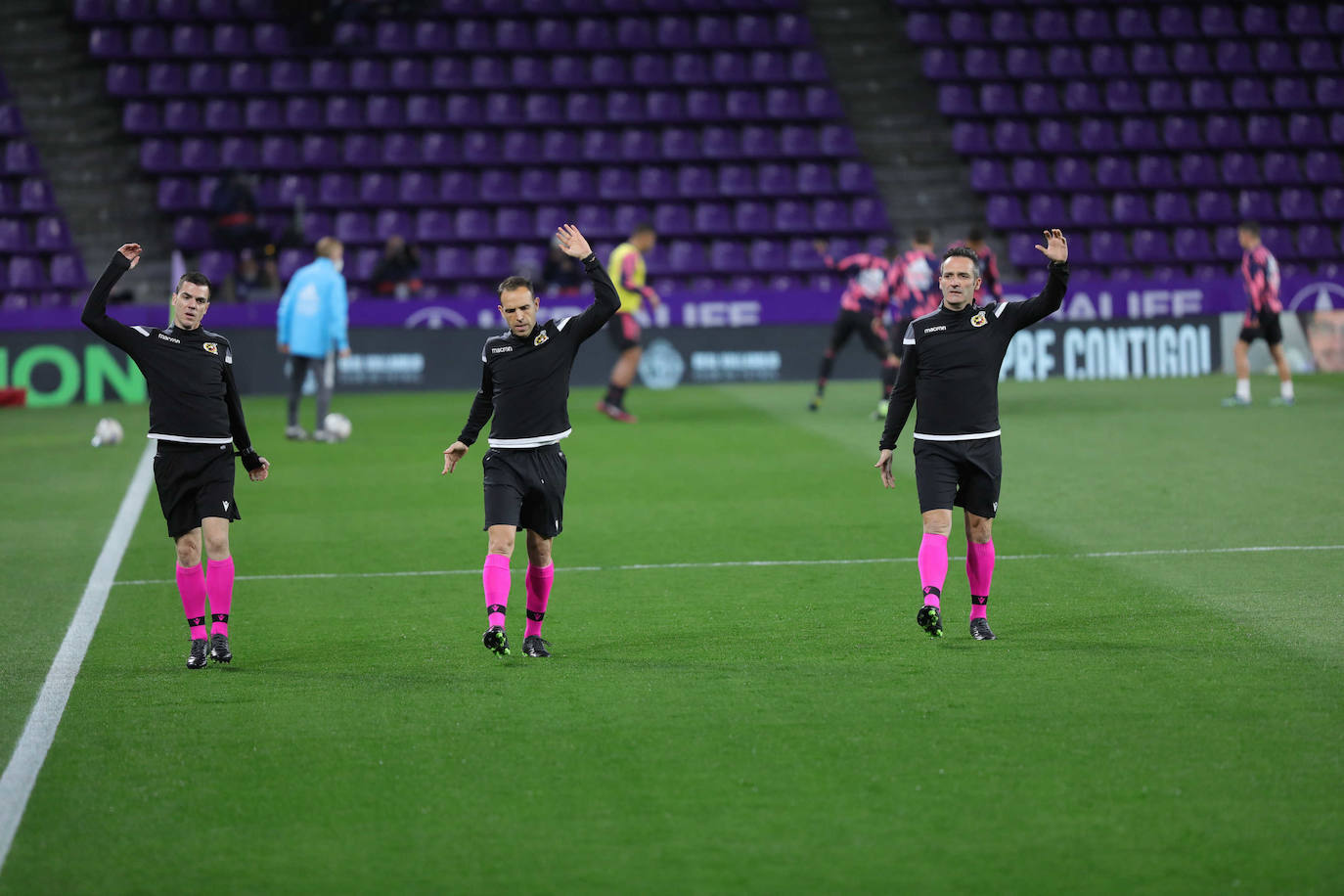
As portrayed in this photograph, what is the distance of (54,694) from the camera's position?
280 inches

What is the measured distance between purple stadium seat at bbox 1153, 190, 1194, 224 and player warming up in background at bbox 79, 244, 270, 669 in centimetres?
2571

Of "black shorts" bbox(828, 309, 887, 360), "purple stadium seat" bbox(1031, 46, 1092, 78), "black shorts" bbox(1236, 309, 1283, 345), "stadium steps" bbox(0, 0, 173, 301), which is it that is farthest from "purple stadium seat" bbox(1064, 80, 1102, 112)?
"stadium steps" bbox(0, 0, 173, 301)

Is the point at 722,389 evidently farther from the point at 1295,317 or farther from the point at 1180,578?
the point at 1180,578

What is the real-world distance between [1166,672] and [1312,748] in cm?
127

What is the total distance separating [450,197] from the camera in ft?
97.6

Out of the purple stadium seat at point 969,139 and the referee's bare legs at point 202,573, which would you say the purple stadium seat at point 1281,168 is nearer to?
the purple stadium seat at point 969,139

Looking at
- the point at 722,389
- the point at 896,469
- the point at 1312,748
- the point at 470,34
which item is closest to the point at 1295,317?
the point at 722,389

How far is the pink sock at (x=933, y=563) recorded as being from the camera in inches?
303

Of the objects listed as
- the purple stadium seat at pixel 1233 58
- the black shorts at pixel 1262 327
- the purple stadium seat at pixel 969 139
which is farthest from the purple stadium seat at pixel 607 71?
the black shorts at pixel 1262 327

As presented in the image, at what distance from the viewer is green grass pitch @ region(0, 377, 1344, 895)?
192 inches

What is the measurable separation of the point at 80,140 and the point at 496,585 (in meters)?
26.0

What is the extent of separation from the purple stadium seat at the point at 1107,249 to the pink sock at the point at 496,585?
2411 cm

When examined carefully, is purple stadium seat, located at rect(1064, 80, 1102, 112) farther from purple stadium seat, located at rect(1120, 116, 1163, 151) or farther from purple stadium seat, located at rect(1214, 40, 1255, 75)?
purple stadium seat, located at rect(1214, 40, 1255, 75)

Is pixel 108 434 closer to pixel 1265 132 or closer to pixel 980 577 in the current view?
pixel 980 577
